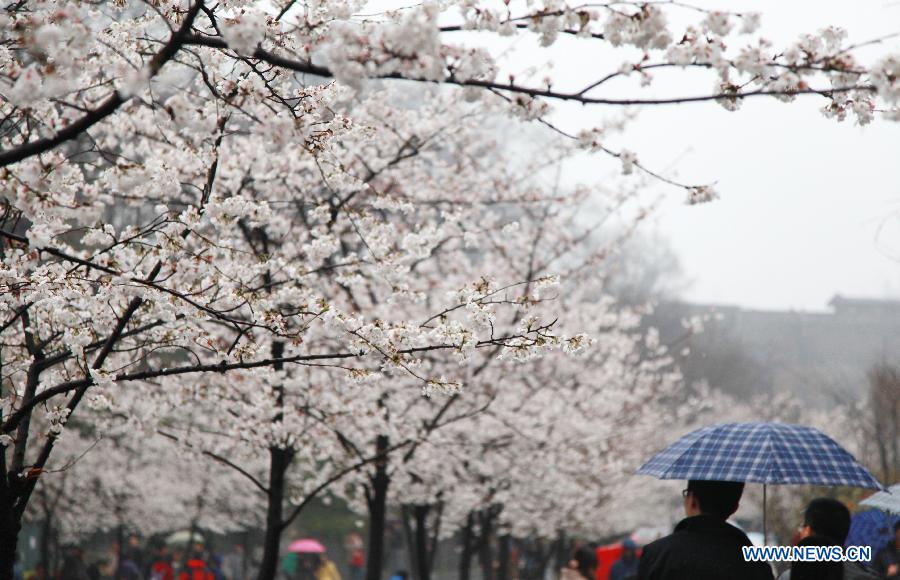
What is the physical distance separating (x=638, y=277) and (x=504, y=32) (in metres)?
52.0

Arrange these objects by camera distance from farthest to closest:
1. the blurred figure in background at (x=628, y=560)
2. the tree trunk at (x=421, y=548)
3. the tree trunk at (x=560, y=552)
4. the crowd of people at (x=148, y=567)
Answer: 1. the tree trunk at (x=560, y=552)
2. the crowd of people at (x=148, y=567)
3. the tree trunk at (x=421, y=548)
4. the blurred figure in background at (x=628, y=560)

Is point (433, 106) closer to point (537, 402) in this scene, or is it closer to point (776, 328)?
point (537, 402)

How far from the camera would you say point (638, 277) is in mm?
54312

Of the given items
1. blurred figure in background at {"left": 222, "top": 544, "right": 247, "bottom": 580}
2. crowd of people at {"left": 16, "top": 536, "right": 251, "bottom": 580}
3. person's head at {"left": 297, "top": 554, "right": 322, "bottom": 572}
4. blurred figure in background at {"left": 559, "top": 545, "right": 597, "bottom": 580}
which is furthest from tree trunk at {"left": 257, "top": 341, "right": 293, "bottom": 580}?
blurred figure in background at {"left": 222, "top": 544, "right": 247, "bottom": 580}

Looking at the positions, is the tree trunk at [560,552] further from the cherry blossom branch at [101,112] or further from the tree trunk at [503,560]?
the cherry blossom branch at [101,112]

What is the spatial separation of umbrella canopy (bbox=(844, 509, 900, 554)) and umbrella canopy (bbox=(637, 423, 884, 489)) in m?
3.10

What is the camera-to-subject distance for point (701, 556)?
3.70 meters

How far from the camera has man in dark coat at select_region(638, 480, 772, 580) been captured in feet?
12.0

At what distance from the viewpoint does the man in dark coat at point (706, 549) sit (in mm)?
3670

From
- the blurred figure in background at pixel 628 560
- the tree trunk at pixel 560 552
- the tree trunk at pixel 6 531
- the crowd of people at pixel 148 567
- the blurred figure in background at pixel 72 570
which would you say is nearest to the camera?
the tree trunk at pixel 6 531

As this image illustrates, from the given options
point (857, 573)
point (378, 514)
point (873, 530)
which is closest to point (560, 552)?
point (378, 514)

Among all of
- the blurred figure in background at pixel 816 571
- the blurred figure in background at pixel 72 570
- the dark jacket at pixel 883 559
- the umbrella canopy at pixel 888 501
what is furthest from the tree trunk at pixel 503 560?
the blurred figure in background at pixel 816 571

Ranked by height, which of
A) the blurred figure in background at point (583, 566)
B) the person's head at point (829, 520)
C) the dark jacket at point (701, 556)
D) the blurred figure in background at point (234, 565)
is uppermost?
the person's head at point (829, 520)

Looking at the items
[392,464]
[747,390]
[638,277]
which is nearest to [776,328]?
[638,277]
